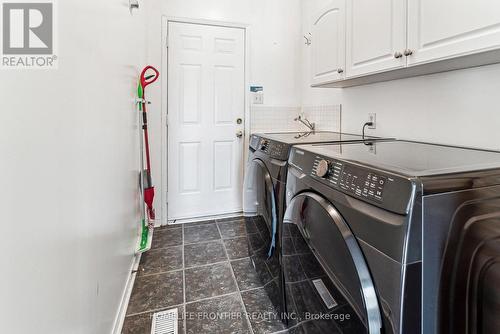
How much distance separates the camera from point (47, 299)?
662 mm

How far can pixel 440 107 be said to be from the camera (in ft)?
4.78

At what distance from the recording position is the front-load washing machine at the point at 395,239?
61cm

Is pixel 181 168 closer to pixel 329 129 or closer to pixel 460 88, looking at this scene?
pixel 329 129

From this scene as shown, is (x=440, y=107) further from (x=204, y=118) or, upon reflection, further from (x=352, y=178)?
(x=204, y=118)

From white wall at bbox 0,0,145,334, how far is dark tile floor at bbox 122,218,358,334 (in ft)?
0.81

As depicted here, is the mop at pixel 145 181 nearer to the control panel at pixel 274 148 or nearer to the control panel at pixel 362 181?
the control panel at pixel 274 148

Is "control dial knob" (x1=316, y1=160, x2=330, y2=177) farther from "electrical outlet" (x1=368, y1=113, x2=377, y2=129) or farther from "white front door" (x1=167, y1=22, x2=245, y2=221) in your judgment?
"white front door" (x1=167, y1=22, x2=245, y2=221)

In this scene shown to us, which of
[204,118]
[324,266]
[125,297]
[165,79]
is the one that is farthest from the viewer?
[204,118]

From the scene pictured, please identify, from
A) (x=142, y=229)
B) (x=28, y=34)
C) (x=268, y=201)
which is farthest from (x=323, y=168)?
(x=142, y=229)

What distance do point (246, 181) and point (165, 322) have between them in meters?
1.02

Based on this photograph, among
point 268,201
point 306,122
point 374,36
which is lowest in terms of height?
point 268,201

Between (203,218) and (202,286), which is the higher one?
(203,218)

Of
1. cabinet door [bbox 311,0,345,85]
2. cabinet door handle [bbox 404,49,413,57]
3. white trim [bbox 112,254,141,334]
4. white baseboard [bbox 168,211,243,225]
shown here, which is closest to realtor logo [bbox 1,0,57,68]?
white trim [bbox 112,254,141,334]

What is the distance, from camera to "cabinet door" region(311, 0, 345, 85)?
5.81ft
